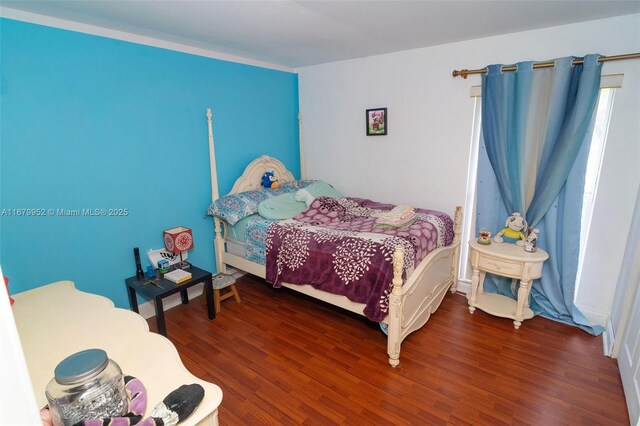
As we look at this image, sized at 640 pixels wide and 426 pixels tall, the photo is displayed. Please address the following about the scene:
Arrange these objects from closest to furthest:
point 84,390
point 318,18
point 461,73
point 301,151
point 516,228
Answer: point 84,390 → point 318,18 → point 516,228 → point 461,73 → point 301,151

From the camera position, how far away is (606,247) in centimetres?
271

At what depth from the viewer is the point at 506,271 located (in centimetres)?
278

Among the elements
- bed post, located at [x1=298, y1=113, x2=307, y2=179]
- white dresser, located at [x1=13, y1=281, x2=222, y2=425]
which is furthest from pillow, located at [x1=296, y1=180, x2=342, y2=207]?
white dresser, located at [x1=13, y1=281, x2=222, y2=425]

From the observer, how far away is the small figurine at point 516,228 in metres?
2.89

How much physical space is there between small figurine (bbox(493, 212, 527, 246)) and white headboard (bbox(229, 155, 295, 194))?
247 cm

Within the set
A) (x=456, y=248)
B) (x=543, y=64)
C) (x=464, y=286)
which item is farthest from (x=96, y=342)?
(x=543, y=64)

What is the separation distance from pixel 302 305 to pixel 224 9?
100 inches

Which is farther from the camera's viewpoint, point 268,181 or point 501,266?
point 268,181

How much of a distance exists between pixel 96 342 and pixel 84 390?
560 mm

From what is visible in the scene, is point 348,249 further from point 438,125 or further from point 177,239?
point 438,125

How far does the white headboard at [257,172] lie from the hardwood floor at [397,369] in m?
1.32

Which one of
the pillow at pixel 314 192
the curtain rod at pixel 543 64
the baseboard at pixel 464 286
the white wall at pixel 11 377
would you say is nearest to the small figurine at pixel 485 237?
the baseboard at pixel 464 286

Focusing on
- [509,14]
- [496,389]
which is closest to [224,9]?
[509,14]

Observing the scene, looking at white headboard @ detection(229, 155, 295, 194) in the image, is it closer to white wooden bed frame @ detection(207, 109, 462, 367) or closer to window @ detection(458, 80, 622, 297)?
white wooden bed frame @ detection(207, 109, 462, 367)
